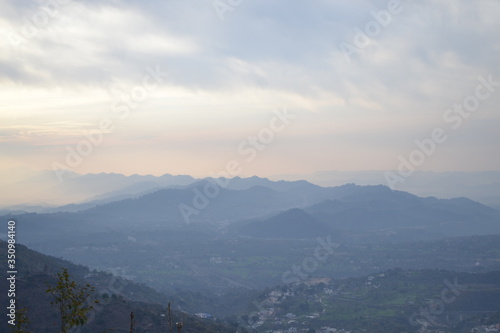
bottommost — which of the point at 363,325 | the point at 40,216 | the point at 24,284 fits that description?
the point at 363,325

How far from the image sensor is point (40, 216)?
151 meters

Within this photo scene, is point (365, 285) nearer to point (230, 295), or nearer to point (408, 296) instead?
point (408, 296)

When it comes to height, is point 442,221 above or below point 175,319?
above

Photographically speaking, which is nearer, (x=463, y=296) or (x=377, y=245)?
(x=463, y=296)

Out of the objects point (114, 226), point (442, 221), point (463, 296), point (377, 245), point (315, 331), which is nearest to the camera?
point (315, 331)

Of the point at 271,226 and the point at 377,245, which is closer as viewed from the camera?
the point at 377,245

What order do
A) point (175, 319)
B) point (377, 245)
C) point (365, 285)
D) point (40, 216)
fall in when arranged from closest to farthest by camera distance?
point (175, 319) → point (365, 285) → point (377, 245) → point (40, 216)

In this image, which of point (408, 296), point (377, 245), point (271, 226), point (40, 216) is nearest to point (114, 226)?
point (40, 216)

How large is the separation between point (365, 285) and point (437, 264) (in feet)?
97.3

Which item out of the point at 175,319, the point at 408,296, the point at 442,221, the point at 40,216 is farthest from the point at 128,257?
the point at 442,221

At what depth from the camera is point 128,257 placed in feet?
361

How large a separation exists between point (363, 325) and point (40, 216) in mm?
126181

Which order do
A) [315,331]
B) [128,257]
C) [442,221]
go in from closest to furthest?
[315,331] → [128,257] → [442,221]

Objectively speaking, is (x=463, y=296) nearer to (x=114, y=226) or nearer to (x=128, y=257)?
(x=128, y=257)
